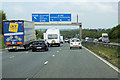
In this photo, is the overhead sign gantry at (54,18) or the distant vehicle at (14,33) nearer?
the distant vehicle at (14,33)

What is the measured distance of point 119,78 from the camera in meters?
9.95

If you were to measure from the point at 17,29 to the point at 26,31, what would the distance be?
2254 mm

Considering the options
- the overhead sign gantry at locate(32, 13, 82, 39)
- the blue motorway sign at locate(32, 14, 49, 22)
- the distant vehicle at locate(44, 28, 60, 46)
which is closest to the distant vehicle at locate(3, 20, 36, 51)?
the distant vehicle at locate(44, 28, 60, 46)

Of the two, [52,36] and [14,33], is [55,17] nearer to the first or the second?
[52,36]

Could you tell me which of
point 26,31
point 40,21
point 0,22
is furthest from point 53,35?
point 0,22

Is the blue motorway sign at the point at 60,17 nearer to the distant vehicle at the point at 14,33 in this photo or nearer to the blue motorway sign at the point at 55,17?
the blue motorway sign at the point at 55,17

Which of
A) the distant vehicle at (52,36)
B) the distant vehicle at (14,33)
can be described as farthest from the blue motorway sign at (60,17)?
the distant vehicle at (14,33)

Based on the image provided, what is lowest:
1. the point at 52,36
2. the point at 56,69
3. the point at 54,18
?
the point at 56,69

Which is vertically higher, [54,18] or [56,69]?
[54,18]

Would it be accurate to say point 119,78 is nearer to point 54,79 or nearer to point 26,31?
point 54,79

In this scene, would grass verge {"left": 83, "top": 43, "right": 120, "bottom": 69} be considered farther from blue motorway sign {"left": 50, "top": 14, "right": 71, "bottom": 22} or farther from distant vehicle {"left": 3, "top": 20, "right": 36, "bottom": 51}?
blue motorway sign {"left": 50, "top": 14, "right": 71, "bottom": 22}

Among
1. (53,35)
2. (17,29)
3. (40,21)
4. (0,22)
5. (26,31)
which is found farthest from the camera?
(0,22)

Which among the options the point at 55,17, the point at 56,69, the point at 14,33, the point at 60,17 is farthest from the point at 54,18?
the point at 56,69

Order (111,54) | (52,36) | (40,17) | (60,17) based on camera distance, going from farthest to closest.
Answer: (60,17)
(40,17)
(52,36)
(111,54)
